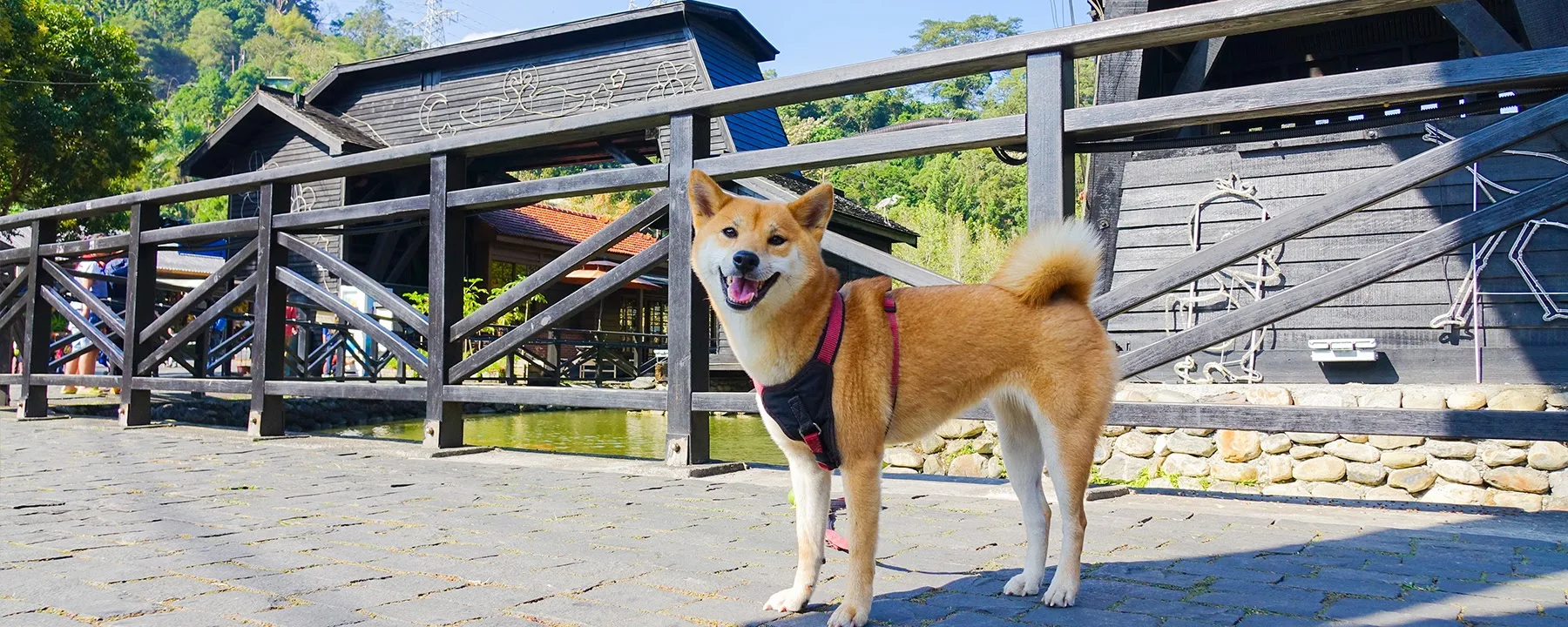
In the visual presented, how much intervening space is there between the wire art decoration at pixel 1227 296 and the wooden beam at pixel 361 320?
6.49 metres

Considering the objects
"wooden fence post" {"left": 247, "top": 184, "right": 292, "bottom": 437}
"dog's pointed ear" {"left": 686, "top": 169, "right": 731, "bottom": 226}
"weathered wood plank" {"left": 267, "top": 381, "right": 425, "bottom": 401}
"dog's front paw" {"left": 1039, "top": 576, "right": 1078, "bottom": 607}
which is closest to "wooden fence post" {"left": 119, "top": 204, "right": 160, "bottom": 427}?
"wooden fence post" {"left": 247, "top": 184, "right": 292, "bottom": 437}

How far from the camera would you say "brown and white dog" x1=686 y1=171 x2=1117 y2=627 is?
2520mm

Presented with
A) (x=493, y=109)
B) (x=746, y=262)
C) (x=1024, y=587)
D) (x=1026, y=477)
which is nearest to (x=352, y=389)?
(x=746, y=262)

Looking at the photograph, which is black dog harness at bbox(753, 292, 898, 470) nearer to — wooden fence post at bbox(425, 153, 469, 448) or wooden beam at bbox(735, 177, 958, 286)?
wooden beam at bbox(735, 177, 958, 286)

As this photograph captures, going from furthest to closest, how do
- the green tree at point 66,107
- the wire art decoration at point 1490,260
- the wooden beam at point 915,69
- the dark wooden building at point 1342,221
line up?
the green tree at point 66,107
the dark wooden building at point 1342,221
the wire art decoration at point 1490,260
the wooden beam at point 915,69

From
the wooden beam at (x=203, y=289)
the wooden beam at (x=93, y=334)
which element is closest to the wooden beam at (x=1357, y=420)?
the wooden beam at (x=203, y=289)

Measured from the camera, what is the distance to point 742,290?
2568 mm

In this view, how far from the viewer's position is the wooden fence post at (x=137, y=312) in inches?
300

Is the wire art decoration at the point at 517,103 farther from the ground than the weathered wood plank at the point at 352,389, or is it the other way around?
the wire art decoration at the point at 517,103

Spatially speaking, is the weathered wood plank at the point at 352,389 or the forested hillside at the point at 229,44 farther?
the forested hillside at the point at 229,44

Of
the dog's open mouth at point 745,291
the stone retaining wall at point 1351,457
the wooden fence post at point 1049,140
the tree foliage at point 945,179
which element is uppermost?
the tree foliage at point 945,179

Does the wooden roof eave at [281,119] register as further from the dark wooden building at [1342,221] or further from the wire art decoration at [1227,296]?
the wire art decoration at [1227,296]

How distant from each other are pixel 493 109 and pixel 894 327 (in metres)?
19.7

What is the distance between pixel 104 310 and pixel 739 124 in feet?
36.9
